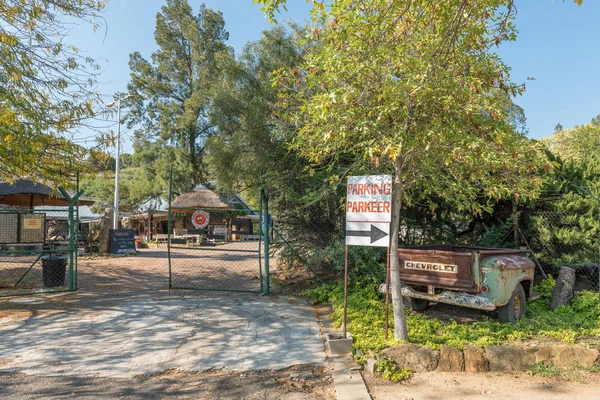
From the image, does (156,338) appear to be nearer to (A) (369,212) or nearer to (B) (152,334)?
(B) (152,334)

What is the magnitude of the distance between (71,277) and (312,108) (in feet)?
24.5

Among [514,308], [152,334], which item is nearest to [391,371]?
[514,308]

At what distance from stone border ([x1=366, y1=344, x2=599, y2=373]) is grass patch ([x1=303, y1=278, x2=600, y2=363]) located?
0.57ft

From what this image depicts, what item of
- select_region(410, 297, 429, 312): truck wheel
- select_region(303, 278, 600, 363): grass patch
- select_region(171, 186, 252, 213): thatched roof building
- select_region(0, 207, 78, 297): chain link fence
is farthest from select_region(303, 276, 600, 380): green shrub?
select_region(171, 186, 252, 213): thatched roof building

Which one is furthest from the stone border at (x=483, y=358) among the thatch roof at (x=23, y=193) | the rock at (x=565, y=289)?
the thatch roof at (x=23, y=193)

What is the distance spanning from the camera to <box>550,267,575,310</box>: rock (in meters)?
7.28

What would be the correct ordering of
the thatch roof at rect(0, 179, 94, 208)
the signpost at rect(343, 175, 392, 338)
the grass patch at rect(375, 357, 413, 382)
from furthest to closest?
the thatch roof at rect(0, 179, 94, 208)
the signpost at rect(343, 175, 392, 338)
the grass patch at rect(375, 357, 413, 382)

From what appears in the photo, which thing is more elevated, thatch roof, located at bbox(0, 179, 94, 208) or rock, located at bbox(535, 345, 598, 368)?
thatch roof, located at bbox(0, 179, 94, 208)

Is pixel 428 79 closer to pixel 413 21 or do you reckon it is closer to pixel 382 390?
pixel 413 21

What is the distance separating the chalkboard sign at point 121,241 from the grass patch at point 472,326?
13538mm

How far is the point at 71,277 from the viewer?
9.09 meters

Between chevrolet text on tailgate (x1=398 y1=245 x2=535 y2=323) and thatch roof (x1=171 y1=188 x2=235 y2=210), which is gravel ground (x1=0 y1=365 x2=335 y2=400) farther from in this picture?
thatch roof (x1=171 y1=188 x2=235 y2=210)

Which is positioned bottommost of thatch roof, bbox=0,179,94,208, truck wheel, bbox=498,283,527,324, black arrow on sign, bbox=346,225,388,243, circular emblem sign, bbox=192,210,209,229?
truck wheel, bbox=498,283,527,324

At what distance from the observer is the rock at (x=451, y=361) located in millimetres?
4578
